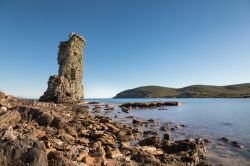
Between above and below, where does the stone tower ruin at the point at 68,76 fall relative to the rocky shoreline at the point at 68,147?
above

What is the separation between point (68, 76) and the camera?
217 feet

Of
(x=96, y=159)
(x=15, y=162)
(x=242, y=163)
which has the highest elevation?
(x=15, y=162)

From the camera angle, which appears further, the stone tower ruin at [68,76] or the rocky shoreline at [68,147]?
the stone tower ruin at [68,76]

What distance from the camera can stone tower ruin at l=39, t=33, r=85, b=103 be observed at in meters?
59.6

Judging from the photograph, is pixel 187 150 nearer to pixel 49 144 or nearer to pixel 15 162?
pixel 49 144

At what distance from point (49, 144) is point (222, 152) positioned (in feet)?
36.9

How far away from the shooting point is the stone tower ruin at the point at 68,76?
59625 mm

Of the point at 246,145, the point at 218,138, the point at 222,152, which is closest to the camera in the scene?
the point at 222,152

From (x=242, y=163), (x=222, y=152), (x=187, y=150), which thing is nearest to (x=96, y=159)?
(x=187, y=150)

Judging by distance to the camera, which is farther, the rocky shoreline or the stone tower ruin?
the stone tower ruin

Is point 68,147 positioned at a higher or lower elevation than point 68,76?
lower

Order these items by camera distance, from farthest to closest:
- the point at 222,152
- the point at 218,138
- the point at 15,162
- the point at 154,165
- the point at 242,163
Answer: the point at 218,138 → the point at 222,152 → the point at 242,163 → the point at 154,165 → the point at 15,162

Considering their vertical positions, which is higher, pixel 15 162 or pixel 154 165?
pixel 15 162

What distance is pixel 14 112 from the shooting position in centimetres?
1429
